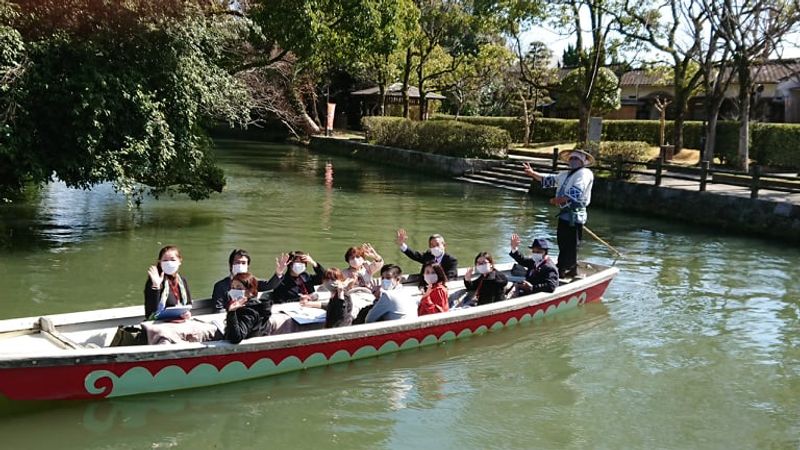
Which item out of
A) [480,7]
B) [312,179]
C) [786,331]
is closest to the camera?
[786,331]

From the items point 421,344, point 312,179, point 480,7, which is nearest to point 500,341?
point 421,344

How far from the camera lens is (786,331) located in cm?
994

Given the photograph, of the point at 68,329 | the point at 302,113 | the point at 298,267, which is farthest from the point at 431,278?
the point at 302,113

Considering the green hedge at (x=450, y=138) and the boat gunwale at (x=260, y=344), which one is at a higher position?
the green hedge at (x=450, y=138)

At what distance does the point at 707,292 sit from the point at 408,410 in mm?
6809

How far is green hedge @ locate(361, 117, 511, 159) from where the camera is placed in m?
28.9

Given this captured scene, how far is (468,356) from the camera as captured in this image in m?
8.46

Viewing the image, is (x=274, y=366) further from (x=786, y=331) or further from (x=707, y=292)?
(x=707, y=292)

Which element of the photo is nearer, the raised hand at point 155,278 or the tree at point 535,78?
the raised hand at point 155,278

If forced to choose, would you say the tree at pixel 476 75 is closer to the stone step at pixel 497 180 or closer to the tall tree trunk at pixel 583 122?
the tall tree trunk at pixel 583 122

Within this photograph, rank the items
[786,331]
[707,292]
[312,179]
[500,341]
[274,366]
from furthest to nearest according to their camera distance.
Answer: [312,179], [707,292], [786,331], [500,341], [274,366]

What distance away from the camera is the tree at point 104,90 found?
37.7 ft

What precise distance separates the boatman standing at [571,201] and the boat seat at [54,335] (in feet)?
20.6

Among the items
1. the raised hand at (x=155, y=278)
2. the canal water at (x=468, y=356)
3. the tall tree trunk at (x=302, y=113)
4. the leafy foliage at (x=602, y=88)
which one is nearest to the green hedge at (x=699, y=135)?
the leafy foliage at (x=602, y=88)
